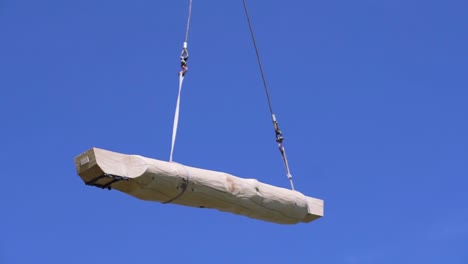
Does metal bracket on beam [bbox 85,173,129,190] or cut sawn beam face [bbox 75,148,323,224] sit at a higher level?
cut sawn beam face [bbox 75,148,323,224]

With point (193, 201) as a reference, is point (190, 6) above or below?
above

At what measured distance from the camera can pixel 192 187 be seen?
723cm

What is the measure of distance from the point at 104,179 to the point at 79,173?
0.62 ft

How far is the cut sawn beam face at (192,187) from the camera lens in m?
6.66

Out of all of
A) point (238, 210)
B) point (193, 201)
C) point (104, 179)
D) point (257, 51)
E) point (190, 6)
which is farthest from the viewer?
point (257, 51)

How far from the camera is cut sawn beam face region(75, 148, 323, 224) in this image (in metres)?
6.66

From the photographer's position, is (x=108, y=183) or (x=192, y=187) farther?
(x=192, y=187)

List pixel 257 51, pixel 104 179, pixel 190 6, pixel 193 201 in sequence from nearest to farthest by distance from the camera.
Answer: pixel 104 179 < pixel 193 201 < pixel 190 6 < pixel 257 51

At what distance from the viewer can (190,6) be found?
27.7ft

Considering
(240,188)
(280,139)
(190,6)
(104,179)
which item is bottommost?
(104,179)

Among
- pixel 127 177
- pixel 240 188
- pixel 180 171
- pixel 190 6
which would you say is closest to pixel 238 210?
pixel 240 188

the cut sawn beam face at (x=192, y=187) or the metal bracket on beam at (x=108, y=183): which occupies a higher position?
the cut sawn beam face at (x=192, y=187)

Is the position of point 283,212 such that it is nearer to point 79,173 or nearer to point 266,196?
point 266,196

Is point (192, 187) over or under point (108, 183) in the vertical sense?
over
